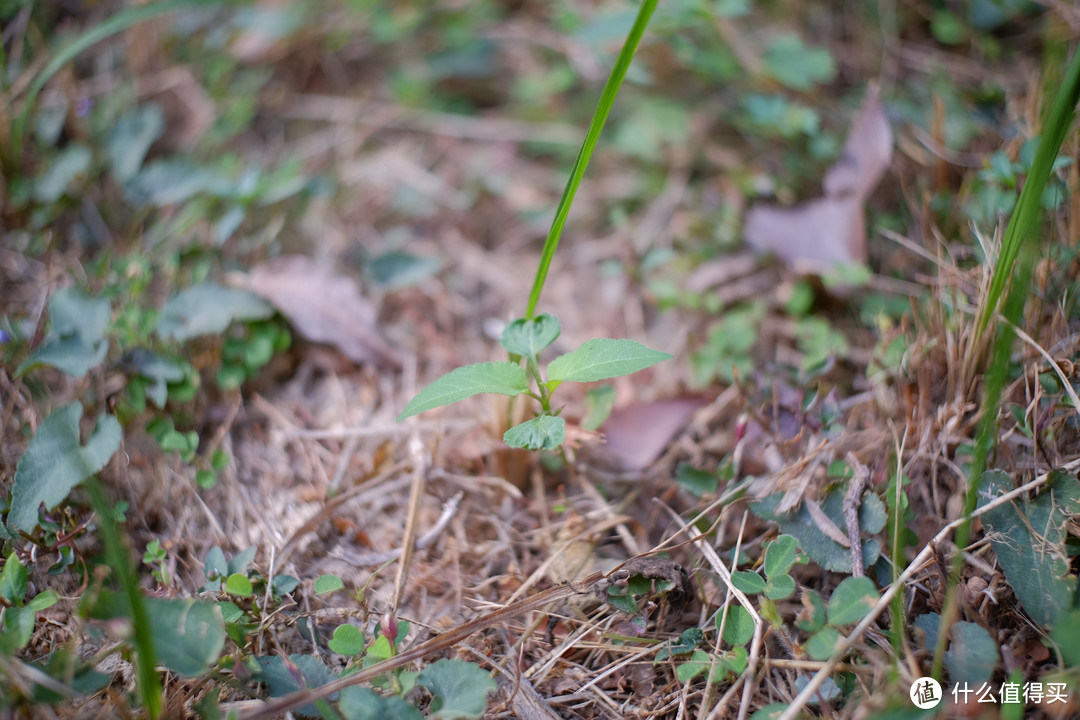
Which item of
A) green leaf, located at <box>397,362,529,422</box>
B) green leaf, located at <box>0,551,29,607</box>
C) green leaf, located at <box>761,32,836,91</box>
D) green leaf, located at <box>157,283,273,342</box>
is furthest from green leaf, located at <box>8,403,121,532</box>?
green leaf, located at <box>761,32,836,91</box>

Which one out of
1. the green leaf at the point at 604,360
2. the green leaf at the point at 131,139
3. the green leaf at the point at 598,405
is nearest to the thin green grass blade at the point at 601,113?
the green leaf at the point at 604,360

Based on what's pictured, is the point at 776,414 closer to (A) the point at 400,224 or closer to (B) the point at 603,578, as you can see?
(B) the point at 603,578

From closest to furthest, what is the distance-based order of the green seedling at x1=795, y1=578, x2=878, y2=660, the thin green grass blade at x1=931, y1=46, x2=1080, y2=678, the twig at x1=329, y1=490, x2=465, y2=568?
the thin green grass blade at x1=931, y1=46, x2=1080, y2=678
the green seedling at x1=795, y1=578, x2=878, y2=660
the twig at x1=329, y1=490, x2=465, y2=568

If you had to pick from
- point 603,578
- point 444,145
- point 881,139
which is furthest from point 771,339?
point 444,145

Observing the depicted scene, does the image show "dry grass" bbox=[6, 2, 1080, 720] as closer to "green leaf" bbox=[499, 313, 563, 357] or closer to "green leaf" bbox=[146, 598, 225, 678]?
"green leaf" bbox=[146, 598, 225, 678]

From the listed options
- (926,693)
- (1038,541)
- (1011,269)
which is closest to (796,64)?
(1011,269)

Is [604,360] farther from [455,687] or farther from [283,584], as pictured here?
[283,584]

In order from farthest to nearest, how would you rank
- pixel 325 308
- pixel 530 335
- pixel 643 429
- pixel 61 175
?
pixel 61 175
pixel 325 308
pixel 643 429
pixel 530 335
